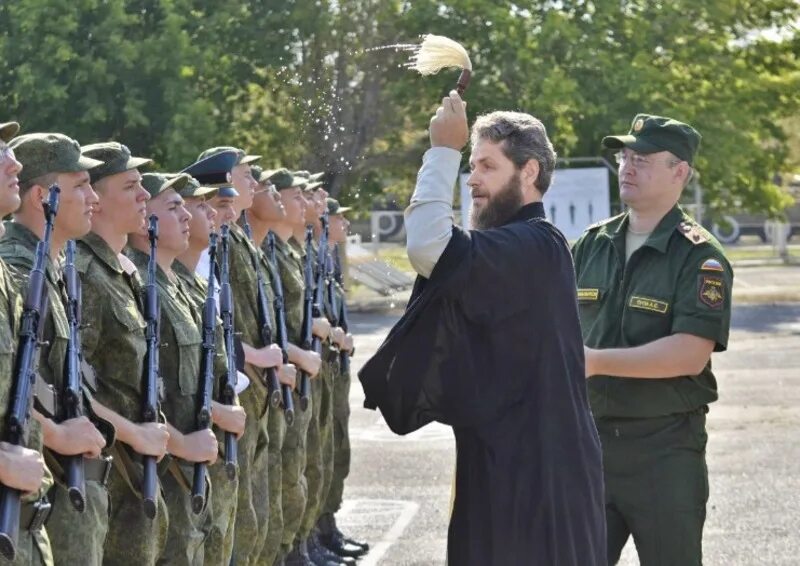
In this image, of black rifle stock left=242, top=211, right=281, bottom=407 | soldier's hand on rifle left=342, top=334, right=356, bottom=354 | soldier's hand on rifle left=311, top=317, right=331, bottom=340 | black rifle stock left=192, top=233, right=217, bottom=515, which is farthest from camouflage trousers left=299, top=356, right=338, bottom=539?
black rifle stock left=192, top=233, right=217, bottom=515

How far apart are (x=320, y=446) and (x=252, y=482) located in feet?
6.15

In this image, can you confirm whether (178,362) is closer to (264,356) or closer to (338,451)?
(264,356)

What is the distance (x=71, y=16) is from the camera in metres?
28.5

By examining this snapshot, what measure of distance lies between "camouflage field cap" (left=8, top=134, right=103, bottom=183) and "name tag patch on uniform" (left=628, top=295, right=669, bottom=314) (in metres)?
2.24

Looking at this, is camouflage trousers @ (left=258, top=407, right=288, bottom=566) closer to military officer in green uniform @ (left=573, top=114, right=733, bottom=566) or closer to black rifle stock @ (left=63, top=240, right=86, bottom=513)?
military officer in green uniform @ (left=573, top=114, right=733, bottom=566)

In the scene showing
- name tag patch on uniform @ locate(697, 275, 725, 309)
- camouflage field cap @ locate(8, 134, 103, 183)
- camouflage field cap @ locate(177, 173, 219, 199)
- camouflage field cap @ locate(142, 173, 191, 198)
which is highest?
camouflage field cap @ locate(8, 134, 103, 183)

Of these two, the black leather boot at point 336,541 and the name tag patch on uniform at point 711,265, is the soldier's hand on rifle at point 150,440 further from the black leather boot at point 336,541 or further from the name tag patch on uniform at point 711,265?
the black leather boot at point 336,541

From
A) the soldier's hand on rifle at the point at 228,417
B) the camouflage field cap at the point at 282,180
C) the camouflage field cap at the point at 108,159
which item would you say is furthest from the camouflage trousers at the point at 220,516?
the camouflage field cap at the point at 282,180

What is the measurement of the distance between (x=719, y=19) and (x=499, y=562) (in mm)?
29989

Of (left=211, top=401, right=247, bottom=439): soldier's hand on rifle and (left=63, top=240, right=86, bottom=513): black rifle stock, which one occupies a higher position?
(left=63, top=240, right=86, bottom=513): black rifle stock

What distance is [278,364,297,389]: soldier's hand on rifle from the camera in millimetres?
8648

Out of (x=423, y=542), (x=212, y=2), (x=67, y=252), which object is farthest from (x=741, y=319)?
(x=67, y=252)

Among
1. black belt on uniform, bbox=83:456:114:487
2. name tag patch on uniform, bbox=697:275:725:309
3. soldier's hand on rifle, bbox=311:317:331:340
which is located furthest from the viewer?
soldier's hand on rifle, bbox=311:317:331:340

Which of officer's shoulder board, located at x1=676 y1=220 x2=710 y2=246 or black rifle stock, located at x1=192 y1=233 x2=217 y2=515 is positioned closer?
black rifle stock, located at x1=192 y1=233 x2=217 y2=515
